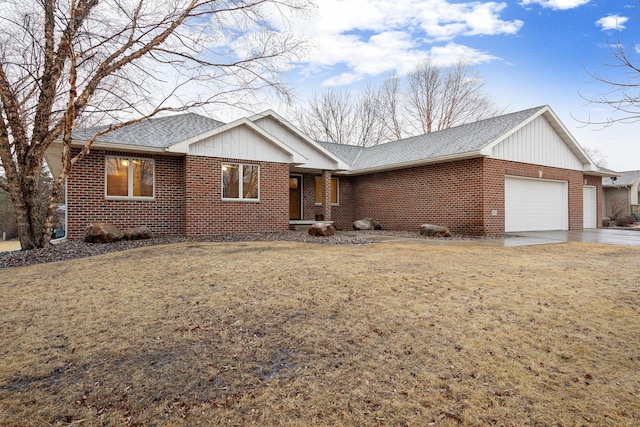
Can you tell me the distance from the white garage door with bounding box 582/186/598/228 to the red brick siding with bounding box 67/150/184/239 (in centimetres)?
1866

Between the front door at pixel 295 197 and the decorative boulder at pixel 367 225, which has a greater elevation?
the front door at pixel 295 197

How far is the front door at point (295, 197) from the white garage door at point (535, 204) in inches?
338

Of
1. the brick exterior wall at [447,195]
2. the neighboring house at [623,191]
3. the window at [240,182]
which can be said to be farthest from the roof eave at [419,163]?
the neighboring house at [623,191]

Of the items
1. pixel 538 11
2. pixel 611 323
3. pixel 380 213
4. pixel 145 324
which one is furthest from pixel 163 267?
pixel 538 11

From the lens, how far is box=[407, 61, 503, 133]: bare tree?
29.7 metres

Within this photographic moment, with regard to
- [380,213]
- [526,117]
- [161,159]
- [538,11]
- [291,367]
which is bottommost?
[291,367]

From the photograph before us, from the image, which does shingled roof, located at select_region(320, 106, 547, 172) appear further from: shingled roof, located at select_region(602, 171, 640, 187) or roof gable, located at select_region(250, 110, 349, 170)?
shingled roof, located at select_region(602, 171, 640, 187)

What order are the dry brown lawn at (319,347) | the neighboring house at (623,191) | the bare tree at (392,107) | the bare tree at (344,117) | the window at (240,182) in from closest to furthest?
the dry brown lawn at (319,347)
the window at (240,182)
the neighboring house at (623,191)
the bare tree at (392,107)
the bare tree at (344,117)

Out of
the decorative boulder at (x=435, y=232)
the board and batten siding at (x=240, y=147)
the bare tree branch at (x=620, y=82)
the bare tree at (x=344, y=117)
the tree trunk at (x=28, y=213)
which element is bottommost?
the decorative boulder at (x=435, y=232)

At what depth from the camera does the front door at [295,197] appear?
1694 centimetres

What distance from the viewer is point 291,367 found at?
295 cm

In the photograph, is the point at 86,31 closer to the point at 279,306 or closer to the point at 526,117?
the point at 279,306

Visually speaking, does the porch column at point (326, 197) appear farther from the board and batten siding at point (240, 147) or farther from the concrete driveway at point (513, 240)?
the concrete driveway at point (513, 240)

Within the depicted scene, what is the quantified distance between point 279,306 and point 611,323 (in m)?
3.57
